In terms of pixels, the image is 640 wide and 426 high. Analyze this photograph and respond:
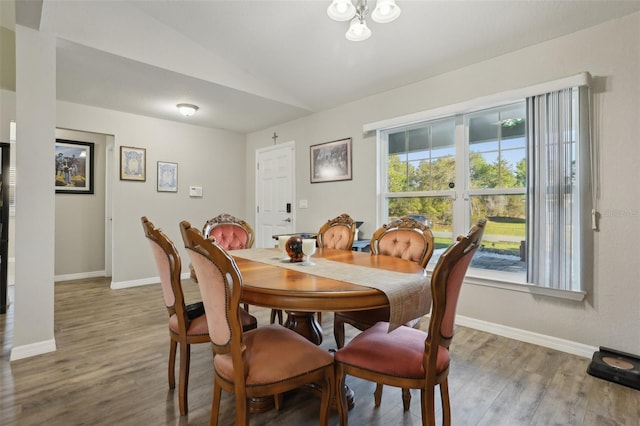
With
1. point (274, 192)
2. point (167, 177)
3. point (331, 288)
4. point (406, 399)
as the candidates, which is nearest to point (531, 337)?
point (406, 399)

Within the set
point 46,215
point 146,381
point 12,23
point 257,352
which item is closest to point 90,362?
point 146,381

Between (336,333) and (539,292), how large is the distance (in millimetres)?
1767

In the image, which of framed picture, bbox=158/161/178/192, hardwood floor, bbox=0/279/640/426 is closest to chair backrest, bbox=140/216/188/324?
hardwood floor, bbox=0/279/640/426

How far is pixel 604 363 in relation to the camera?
2145 mm

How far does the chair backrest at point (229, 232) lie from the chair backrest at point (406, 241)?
3.96ft

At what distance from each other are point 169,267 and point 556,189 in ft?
9.21

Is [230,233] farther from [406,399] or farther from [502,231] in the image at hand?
[502,231]

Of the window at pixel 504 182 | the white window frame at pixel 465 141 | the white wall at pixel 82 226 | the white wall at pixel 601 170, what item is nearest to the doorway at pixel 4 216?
the white wall at pixel 82 226

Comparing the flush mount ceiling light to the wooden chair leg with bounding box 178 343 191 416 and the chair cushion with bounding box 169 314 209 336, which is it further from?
the wooden chair leg with bounding box 178 343 191 416

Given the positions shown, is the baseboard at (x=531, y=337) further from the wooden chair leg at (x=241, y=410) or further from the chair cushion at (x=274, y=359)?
the wooden chair leg at (x=241, y=410)

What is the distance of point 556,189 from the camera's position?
8.28 ft

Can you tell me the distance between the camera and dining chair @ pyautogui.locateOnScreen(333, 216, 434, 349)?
1.98 meters

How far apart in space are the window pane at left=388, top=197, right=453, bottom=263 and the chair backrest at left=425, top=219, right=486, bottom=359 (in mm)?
2041

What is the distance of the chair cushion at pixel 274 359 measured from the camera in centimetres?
126
